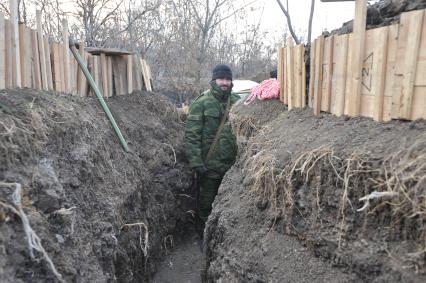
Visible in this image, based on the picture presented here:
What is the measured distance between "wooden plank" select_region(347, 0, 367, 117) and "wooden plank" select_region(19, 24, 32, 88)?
11.4 feet

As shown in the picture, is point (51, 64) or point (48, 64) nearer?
point (48, 64)

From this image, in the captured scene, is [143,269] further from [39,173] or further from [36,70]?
[36,70]

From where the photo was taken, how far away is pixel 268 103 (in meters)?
5.25

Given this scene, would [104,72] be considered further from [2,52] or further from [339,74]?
[339,74]

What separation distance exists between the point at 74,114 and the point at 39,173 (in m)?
1.46

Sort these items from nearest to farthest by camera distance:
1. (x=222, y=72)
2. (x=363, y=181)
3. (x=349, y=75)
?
(x=363, y=181) → (x=349, y=75) → (x=222, y=72)

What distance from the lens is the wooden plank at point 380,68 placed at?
2707 mm

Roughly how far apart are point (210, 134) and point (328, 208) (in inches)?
146

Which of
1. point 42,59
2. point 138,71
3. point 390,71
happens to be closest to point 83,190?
point 42,59

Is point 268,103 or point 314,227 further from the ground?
point 268,103

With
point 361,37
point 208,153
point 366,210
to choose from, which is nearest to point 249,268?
point 366,210

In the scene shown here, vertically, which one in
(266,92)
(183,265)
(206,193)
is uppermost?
(266,92)

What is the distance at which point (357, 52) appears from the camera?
2979mm

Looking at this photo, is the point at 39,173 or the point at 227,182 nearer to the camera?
the point at 39,173
